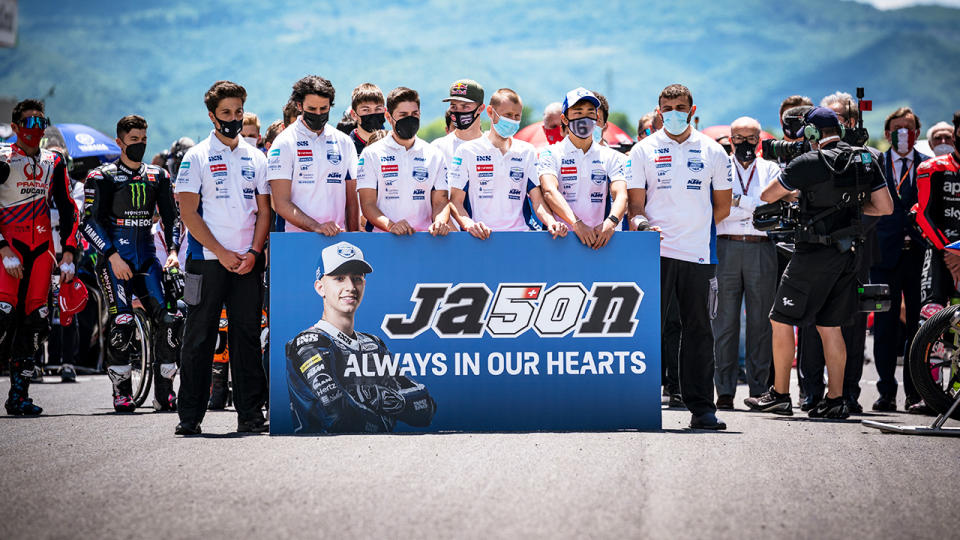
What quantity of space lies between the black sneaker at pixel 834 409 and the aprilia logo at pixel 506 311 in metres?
2.32

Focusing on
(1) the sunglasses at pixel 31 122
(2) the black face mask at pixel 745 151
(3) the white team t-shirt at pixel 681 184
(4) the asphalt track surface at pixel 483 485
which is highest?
(1) the sunglasses at pixel 31 122

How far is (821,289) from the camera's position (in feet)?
28.9

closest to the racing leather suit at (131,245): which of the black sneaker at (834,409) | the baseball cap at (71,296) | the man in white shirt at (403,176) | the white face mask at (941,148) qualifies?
the baseball cap at (71,296)

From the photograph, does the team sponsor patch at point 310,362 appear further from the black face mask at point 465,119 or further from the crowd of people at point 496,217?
the black face mask at point 465,119

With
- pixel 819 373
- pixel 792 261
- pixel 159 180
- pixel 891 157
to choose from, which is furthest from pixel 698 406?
pixel 159 180

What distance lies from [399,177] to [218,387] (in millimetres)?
3260

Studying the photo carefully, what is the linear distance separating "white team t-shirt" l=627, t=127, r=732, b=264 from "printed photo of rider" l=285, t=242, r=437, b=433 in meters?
2.27

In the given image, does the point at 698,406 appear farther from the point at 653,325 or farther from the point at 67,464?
the point at 67,464

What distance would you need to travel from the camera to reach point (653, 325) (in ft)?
25.5

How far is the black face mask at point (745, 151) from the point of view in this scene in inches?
421

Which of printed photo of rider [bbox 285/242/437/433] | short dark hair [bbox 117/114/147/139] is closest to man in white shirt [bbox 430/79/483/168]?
printed photo of rider [bbox 285/242/437/433]

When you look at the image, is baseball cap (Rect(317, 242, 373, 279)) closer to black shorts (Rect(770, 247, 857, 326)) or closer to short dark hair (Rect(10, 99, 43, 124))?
black shorts (Rect(770, 247, 857, 326))

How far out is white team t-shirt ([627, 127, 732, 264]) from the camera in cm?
823

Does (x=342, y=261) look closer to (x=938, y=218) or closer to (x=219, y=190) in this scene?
(x=219, y=190)
